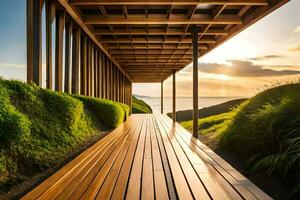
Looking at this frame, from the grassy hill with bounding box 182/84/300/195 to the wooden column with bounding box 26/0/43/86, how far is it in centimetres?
454

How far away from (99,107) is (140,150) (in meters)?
4.28

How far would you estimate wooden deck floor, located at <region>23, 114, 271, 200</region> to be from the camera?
Answer: 2.82 metres

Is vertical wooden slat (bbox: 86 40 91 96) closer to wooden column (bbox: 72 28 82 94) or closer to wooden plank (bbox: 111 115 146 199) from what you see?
wooden column (bbox: 72 28 82 94)

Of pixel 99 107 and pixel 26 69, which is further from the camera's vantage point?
pixel 99 107

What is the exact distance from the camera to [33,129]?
181 inches

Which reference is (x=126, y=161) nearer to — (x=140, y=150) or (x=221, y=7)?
(x=140, y=150)

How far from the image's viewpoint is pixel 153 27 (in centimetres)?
908

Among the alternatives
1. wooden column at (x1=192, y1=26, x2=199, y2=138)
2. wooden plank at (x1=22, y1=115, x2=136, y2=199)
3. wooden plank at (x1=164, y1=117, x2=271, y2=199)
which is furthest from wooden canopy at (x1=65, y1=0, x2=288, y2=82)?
wooden plank at (x1=164, y1=117, x2=271, y2=199)

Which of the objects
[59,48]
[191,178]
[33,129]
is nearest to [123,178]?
[191,178]

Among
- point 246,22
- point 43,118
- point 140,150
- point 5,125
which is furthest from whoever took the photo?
point 246,22

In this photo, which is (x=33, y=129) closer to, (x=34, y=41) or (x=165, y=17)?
(x=34, y=41)

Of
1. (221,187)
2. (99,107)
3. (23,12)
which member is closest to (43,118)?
(23,12)

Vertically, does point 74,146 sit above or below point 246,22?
below

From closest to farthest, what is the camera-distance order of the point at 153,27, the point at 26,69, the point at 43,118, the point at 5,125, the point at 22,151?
the point at 5,125 → the point at 22,151 → the point at 43,118 → the point at 26,69 → the point at 153,27
